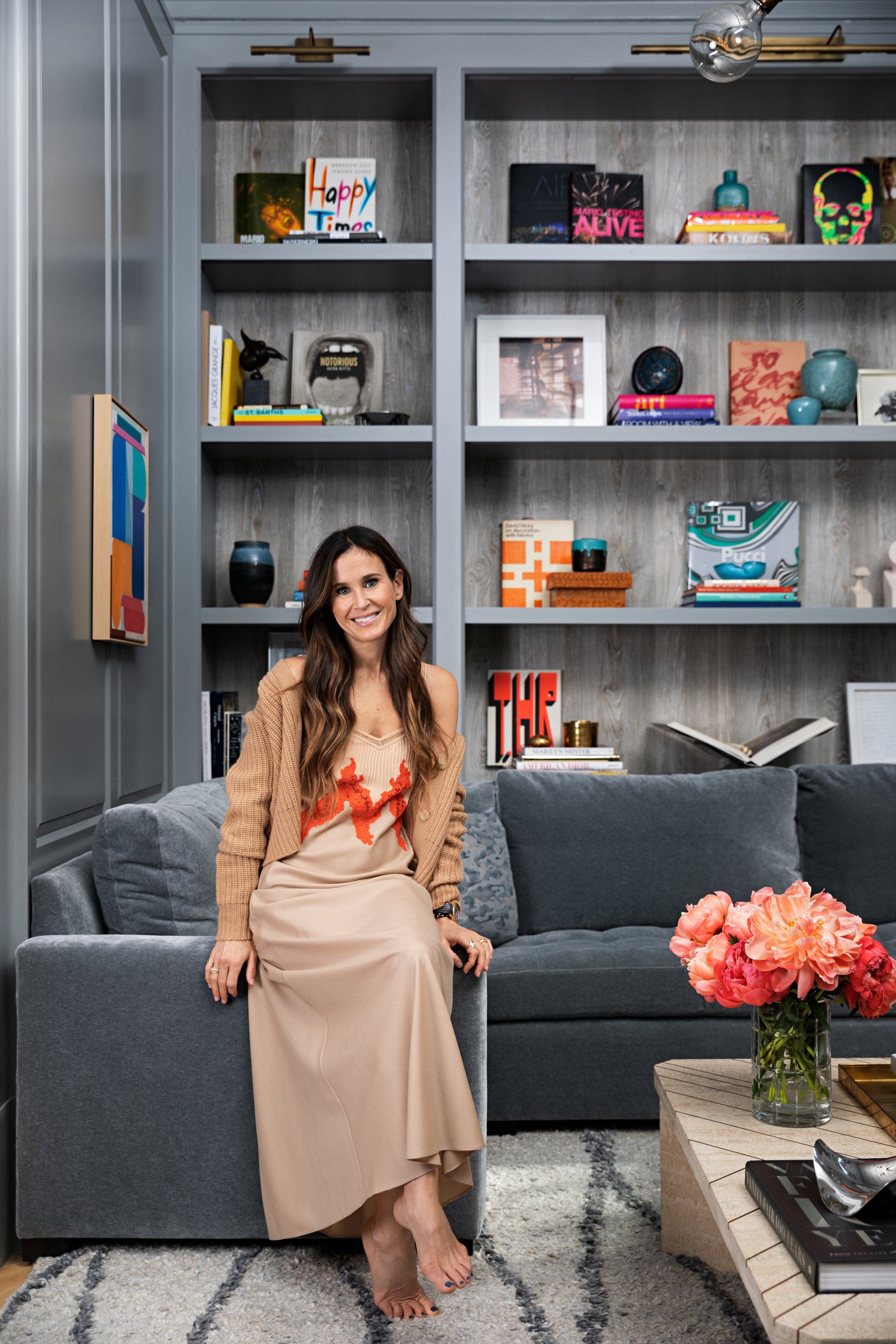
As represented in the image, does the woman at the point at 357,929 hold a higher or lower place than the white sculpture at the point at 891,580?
lower

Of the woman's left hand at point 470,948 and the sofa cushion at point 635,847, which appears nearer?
the woman's left hand at point 470,948

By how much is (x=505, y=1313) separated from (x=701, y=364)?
284 centimetres

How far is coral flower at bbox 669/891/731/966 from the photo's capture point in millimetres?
1585

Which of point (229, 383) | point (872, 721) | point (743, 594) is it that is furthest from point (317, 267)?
point (872, 721)

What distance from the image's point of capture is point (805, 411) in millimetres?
3279

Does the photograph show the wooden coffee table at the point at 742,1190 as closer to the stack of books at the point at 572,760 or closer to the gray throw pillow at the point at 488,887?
the gray throw pillow at the point at 488,887

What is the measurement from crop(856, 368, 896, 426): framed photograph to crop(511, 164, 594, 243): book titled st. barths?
1.05 metres

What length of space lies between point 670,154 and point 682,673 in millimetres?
1707

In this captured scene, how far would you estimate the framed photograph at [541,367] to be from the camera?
3393 millimetres

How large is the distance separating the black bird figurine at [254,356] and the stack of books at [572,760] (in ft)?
4.81

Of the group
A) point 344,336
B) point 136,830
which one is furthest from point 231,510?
point 136,830

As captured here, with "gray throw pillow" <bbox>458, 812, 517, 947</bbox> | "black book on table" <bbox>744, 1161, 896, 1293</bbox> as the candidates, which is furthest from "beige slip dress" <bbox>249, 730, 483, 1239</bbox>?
"gray throw pillow" <bbox>458, 812, 517, 947</bbox>

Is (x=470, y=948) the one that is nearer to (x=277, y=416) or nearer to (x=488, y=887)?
(x=488, y=887)

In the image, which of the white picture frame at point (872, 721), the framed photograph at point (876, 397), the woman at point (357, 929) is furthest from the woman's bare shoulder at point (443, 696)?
the framed photograph at point (876, 397)
